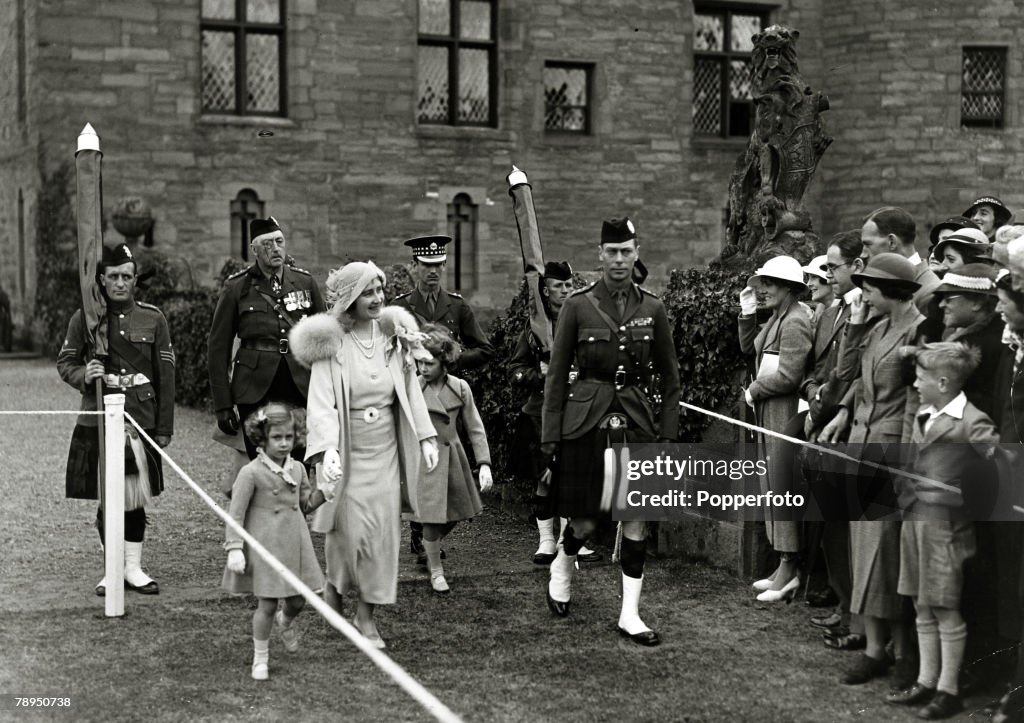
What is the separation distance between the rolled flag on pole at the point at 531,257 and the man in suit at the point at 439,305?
34cm

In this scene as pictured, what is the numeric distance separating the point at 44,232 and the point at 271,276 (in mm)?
13093

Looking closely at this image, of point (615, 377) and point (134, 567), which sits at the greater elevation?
point (615, 377)

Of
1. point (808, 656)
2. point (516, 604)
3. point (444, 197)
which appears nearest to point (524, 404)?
point (516, 604)

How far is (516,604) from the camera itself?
274 inches

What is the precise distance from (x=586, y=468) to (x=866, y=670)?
1.71 m

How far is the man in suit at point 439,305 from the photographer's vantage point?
25.9ft

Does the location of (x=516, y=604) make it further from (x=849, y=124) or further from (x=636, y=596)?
(x=849, y=124)

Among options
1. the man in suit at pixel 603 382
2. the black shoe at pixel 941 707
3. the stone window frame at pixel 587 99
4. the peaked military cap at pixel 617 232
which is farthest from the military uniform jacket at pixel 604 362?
the stone window frame at pixel 587 99

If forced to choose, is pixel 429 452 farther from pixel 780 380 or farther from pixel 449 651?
pixel 780 380

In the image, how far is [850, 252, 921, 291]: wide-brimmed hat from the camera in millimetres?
5738

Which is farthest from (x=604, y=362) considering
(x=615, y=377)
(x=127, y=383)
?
(x=127, y=383)

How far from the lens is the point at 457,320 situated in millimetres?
8008

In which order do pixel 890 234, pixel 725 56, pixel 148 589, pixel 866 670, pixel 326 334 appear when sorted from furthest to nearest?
pixel 725 56, pixel 148 589, pixel 890 234, pixel 326 334, pixel 866 670

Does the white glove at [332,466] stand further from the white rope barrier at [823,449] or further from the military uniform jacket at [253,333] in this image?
the white rope barrier at [823,449]
